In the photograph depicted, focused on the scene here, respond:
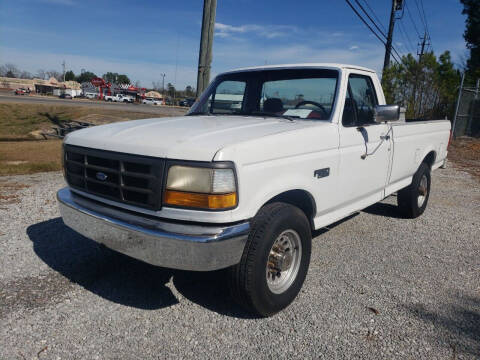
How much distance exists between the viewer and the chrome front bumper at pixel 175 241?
7.39ft

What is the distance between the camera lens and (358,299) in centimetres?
305

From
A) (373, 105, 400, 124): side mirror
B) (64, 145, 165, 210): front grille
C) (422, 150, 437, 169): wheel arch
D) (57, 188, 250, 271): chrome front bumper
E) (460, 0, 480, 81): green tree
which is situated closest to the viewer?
(57, 188, 250, 271): chrome front bumper

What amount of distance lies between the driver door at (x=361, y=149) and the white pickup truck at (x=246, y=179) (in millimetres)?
17

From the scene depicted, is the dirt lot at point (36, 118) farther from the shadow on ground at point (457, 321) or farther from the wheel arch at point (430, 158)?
the shadow on ground at point (457, 321)

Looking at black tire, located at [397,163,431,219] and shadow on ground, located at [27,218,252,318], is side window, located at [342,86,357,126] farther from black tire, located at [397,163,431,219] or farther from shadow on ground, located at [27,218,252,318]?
black tire, located at [397,163,431,219]

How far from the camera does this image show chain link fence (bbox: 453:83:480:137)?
52.4 feet

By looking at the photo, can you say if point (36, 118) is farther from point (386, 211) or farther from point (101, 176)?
point (101, 176)

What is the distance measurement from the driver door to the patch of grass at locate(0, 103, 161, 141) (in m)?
16.6

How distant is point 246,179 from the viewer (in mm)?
2361

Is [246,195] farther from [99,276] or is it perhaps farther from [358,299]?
[99,276]

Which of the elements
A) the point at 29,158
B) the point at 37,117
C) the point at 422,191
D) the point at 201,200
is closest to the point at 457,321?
the point at 201,200

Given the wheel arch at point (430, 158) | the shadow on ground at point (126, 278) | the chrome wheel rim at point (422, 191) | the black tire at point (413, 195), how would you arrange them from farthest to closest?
the wheel arch at point (430, 158)
the chrome wheel rim at point (422, 191)
the black tire at point (413, 195)
the shadow on ground at point (126, 278)

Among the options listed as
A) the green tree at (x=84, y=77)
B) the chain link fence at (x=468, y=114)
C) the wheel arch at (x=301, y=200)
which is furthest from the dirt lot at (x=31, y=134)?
the green tree at (x=84, y=77)

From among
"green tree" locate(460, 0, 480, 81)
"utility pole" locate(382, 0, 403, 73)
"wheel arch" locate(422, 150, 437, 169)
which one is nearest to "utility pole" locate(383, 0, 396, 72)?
"utility pole" locate(382, 0, 403, 73)
